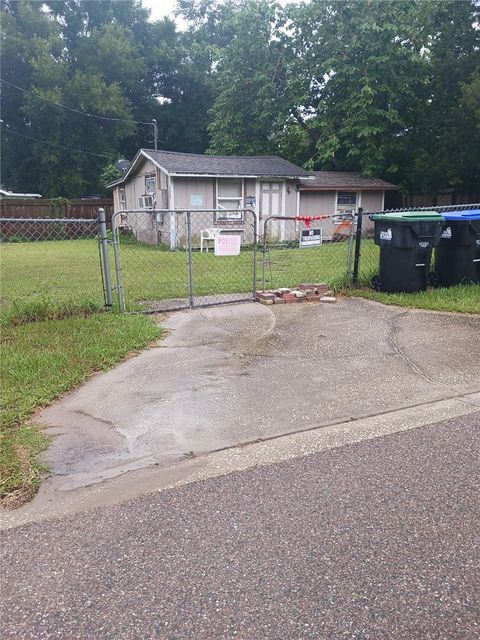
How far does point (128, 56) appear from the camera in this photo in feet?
122

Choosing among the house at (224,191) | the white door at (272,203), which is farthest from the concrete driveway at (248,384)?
the white door at (272,203)

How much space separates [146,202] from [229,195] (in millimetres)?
3670

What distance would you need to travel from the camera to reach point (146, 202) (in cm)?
2038

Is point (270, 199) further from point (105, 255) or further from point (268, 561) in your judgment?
point (268, 561)

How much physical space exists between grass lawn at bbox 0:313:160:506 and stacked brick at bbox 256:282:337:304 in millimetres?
2139

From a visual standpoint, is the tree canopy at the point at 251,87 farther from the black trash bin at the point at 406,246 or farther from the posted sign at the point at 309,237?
the posted sign at the point at 309,237

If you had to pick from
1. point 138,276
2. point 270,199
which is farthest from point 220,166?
point 138,276

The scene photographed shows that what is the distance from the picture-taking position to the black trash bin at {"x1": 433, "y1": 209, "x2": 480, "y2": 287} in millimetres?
8188

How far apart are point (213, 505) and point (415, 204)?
81.4ft

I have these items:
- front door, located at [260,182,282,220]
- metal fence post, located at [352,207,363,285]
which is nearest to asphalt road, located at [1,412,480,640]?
metal fence post, located at [352,207,363,285]

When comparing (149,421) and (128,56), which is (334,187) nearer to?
(149,421)

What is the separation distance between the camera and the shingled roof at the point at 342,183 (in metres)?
20.7

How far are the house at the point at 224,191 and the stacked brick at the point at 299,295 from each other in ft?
28.1

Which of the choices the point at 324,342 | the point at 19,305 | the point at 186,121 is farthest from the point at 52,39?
the point at 324,342
